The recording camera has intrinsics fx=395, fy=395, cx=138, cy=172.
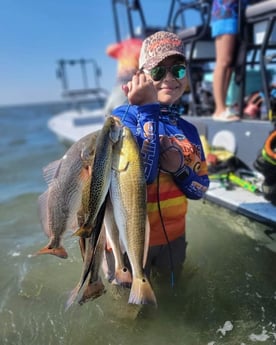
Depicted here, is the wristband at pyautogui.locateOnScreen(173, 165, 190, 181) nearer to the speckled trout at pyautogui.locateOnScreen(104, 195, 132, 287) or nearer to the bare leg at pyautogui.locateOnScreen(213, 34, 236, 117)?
the speckled trout at pyautogui.locateOnScreen(104, 195, 132, 287)

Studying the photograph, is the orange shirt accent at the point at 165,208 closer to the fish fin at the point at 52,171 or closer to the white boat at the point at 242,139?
the fish fin at the point at 52,171

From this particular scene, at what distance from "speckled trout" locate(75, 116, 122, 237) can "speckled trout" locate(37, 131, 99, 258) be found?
0.08 m

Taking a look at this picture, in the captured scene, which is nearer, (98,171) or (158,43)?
(98,171)

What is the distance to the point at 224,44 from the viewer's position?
4656 mm

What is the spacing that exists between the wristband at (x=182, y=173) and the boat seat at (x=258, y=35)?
246cm

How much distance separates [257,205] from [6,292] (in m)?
2.28

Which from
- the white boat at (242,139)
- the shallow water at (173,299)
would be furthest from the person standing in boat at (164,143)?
the white boat at (242,139)

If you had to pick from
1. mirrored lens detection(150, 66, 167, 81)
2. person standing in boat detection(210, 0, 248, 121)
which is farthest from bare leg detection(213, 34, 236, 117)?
mirrored lens detection(150, 66, 167, 81)

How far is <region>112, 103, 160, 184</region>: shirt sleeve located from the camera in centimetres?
208

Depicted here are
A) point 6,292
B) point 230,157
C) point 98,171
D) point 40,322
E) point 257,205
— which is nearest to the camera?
point 98,171

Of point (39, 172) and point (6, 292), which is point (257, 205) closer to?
point (6, 292)

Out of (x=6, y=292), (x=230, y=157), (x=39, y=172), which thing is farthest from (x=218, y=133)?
(x=39, y=172)

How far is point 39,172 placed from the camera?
720 cm

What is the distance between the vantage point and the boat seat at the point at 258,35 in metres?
4.21
